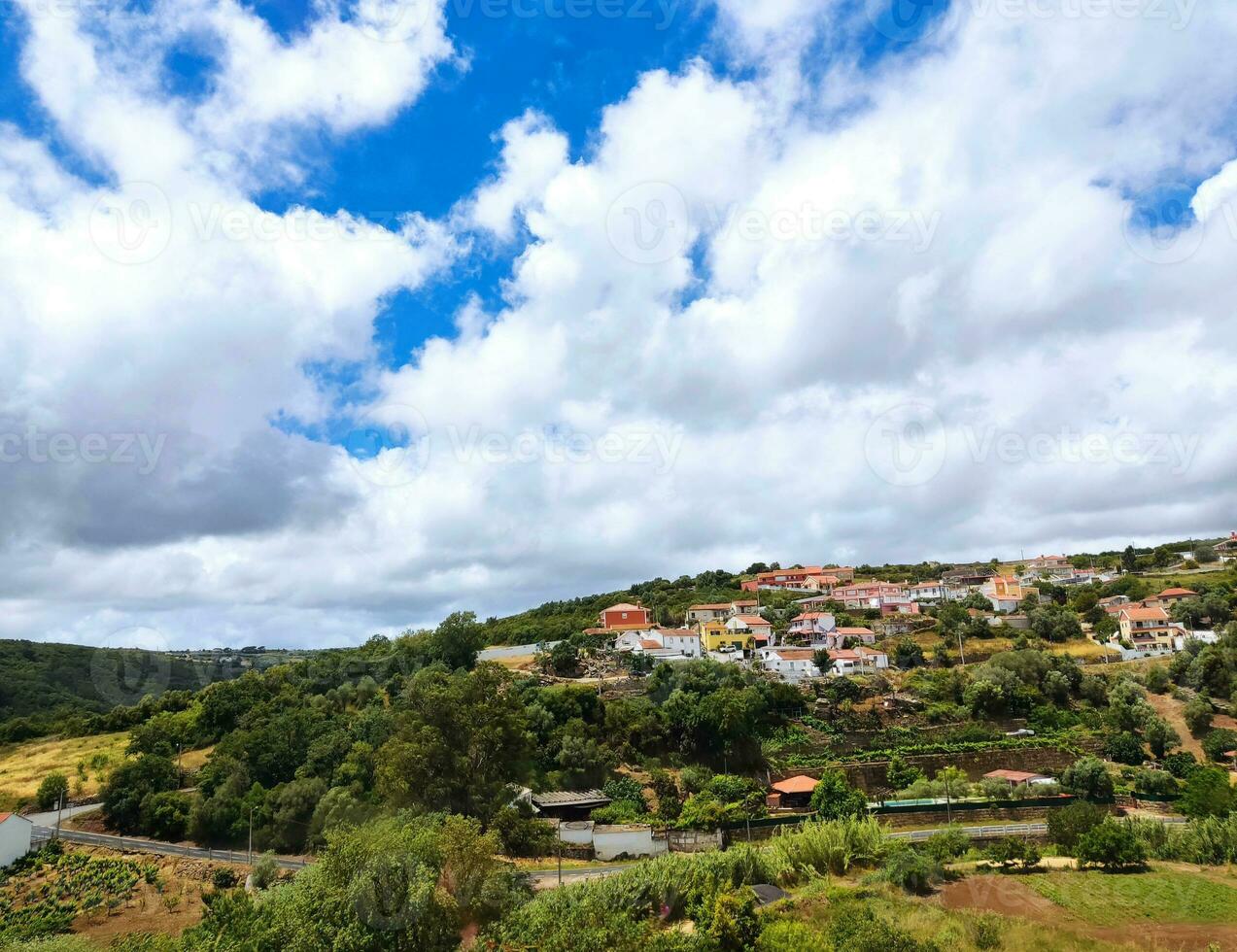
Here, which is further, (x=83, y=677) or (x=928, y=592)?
(x=928, y=592)

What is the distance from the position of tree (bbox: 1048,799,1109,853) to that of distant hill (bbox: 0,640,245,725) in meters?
65.1

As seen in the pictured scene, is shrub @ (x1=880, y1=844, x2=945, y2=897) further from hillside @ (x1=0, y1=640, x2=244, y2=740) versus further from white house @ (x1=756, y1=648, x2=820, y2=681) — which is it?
hillside @ (x1=0, y1=640, x2=244, y2=740)

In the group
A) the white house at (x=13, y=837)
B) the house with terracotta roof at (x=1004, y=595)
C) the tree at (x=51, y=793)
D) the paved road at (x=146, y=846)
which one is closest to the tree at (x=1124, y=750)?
the house with terracotta roof at (x=1004, y=595)

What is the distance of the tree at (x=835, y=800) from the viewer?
32.5 meters

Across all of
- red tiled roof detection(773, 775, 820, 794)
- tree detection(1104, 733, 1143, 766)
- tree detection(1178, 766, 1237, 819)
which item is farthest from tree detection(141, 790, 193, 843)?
tree detection(1104, 733, 1143, 766)

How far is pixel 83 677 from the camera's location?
79938 mm

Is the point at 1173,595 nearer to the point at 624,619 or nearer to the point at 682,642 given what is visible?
the point at 682,642

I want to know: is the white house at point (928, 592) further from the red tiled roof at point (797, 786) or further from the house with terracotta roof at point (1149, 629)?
the red tiled roof at point (797, 786)

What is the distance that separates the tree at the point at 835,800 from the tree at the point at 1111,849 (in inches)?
324

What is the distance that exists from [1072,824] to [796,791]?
12.9m

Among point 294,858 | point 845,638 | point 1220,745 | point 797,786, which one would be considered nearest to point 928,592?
point 845,638

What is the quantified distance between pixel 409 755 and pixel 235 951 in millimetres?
12176

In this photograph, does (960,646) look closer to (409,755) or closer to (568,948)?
(409,755)

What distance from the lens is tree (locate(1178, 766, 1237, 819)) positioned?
3077 centimetres
